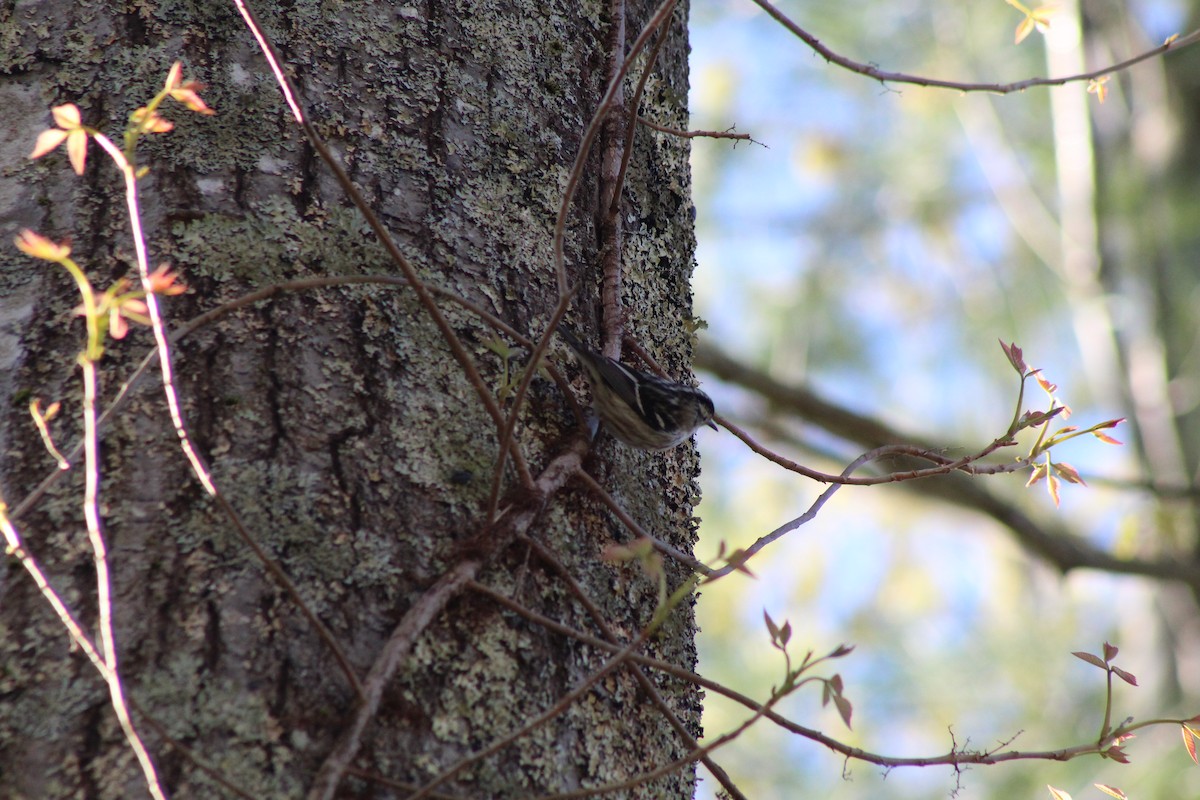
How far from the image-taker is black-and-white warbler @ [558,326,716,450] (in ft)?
6.73

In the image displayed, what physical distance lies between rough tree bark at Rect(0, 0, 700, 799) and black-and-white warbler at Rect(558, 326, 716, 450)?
42 mm

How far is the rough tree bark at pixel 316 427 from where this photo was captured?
1.44 m

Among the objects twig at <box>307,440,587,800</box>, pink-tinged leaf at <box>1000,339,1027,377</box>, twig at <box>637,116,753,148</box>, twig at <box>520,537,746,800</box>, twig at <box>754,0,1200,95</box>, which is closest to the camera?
twig at <box>307,440,587,800</box>

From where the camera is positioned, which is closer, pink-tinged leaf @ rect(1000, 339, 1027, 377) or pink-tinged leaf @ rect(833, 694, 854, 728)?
pink-tinged leaf @ rect(833, 694, 854, 728)

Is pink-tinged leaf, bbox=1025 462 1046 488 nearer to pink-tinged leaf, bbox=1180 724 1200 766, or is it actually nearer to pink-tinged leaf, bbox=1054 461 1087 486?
pink-tinged leaf, bbox=1054 461 1087 486

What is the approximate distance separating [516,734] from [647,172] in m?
1.36

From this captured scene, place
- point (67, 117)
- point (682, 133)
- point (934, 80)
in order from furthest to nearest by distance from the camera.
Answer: point (682, 133) → point (934, 80) → point (67, 117)

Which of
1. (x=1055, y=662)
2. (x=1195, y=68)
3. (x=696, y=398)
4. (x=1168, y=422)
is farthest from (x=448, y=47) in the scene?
(x=1195, y=68)

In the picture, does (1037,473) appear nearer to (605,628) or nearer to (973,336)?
(605,628)

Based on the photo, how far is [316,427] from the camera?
166cm

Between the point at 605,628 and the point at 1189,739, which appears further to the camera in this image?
the point at 1189,739

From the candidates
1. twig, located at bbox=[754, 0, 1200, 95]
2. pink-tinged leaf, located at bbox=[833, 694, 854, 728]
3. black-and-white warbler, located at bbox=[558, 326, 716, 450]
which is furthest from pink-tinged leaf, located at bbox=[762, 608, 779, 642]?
twig, located at bbox=[754, 0, 1200, 95]

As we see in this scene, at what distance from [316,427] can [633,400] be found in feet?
2.19

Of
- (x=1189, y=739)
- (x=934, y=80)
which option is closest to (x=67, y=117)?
(x=934, y=80)
